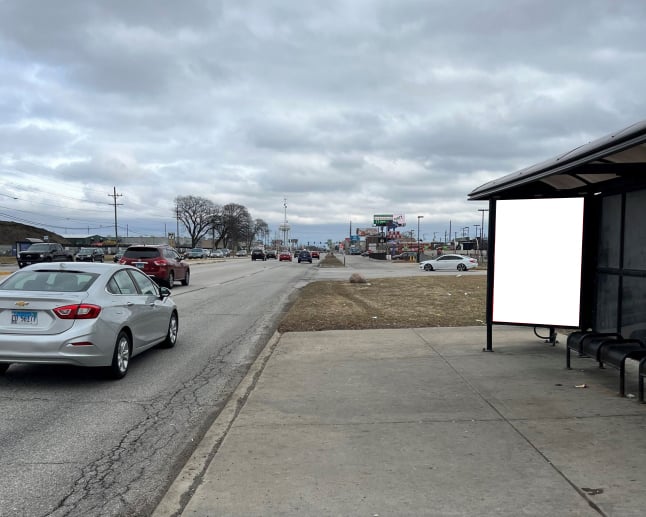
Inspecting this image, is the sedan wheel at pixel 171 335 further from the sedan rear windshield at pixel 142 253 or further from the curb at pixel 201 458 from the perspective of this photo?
the sedan rear windshield at pixel 142 253

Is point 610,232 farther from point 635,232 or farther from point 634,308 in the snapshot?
point 634,308

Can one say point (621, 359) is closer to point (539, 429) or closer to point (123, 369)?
Answer: point (539, 429)

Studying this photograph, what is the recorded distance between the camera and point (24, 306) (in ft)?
20.8

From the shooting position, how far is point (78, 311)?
21.1 feet

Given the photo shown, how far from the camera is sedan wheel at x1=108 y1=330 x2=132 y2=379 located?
6785 mm

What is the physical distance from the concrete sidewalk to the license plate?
2.60 metres

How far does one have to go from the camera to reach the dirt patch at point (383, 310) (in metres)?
11.3

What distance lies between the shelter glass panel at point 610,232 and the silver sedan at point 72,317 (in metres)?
6.52

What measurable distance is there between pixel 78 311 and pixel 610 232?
6926 millimetres

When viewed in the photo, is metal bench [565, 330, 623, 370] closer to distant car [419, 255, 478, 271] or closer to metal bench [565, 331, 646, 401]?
metal bench [565, 331, 646, 401]

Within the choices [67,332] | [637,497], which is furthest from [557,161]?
[67,332]

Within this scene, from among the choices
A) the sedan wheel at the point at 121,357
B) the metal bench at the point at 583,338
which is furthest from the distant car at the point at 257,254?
the metal bench at the point at 583,338

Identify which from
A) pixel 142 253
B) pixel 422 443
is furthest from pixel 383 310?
pixel 142 253

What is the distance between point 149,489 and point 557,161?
15.9ft
